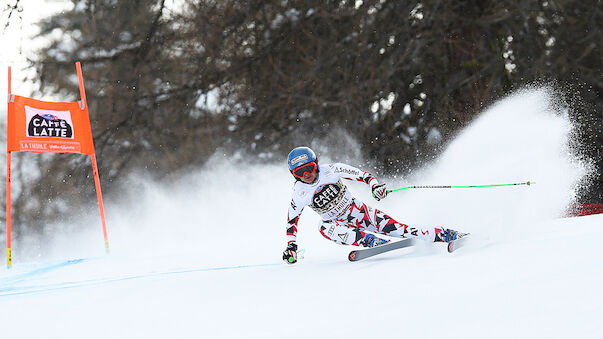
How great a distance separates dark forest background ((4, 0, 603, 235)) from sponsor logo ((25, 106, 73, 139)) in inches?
158

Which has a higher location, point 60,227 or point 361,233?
point 60,227

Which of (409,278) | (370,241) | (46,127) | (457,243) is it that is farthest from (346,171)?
(46,127)

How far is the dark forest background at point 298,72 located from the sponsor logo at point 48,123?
158 inches

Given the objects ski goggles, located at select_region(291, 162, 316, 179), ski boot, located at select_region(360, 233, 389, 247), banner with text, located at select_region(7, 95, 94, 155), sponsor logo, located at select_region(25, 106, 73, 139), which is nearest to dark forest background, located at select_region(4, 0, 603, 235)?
banner with text, located at select_region(7, 95, 94, 155)

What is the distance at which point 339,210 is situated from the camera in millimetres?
4844

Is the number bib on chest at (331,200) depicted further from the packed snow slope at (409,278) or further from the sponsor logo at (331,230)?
the packed snow slope at (409,278)

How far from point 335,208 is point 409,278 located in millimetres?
1467

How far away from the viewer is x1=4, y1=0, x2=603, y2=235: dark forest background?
356 inches

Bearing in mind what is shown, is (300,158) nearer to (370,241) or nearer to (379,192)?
(379,192)

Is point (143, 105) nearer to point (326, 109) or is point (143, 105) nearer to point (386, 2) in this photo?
point (326, 109)

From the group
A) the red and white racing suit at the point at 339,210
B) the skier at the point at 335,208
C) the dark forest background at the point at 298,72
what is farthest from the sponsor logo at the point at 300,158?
the dark forest background at the point at 298,72

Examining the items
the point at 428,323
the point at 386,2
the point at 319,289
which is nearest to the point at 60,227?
the point at 386,2

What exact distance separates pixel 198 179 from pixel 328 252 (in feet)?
21.8

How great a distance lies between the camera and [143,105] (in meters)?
11.0
